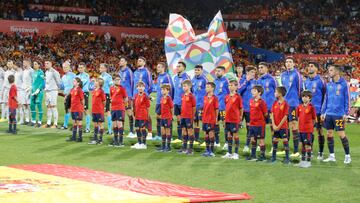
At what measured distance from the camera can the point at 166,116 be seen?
1548cm

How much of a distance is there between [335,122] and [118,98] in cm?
552

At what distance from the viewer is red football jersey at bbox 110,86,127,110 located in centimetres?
1638

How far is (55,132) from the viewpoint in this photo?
19.4 meters

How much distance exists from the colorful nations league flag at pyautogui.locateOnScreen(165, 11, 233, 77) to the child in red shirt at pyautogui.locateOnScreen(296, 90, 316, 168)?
7.06m

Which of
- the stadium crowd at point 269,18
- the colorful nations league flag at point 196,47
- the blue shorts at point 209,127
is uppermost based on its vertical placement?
the stadium crowd at point 269,18

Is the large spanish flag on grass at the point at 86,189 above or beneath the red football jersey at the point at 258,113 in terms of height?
beneath

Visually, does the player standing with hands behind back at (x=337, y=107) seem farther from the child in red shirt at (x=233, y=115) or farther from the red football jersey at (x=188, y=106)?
the red football jersey at (x=188, y=106)

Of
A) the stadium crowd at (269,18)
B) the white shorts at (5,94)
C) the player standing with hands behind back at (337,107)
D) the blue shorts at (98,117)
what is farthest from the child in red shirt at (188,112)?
the stadium crowd at (269,18)

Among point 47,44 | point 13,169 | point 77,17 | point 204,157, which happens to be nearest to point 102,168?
point 13,169

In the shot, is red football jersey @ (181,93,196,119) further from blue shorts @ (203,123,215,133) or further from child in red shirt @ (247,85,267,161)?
child in red shirt @ (247,85,267,161)

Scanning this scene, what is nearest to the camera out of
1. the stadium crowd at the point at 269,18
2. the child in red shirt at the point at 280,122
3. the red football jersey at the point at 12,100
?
the child in red shirt at the point at 280,122

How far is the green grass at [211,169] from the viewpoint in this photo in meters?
10.4

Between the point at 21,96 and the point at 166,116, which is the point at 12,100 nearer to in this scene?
the point at 21,96

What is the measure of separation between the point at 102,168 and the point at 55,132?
7041 millimetres
